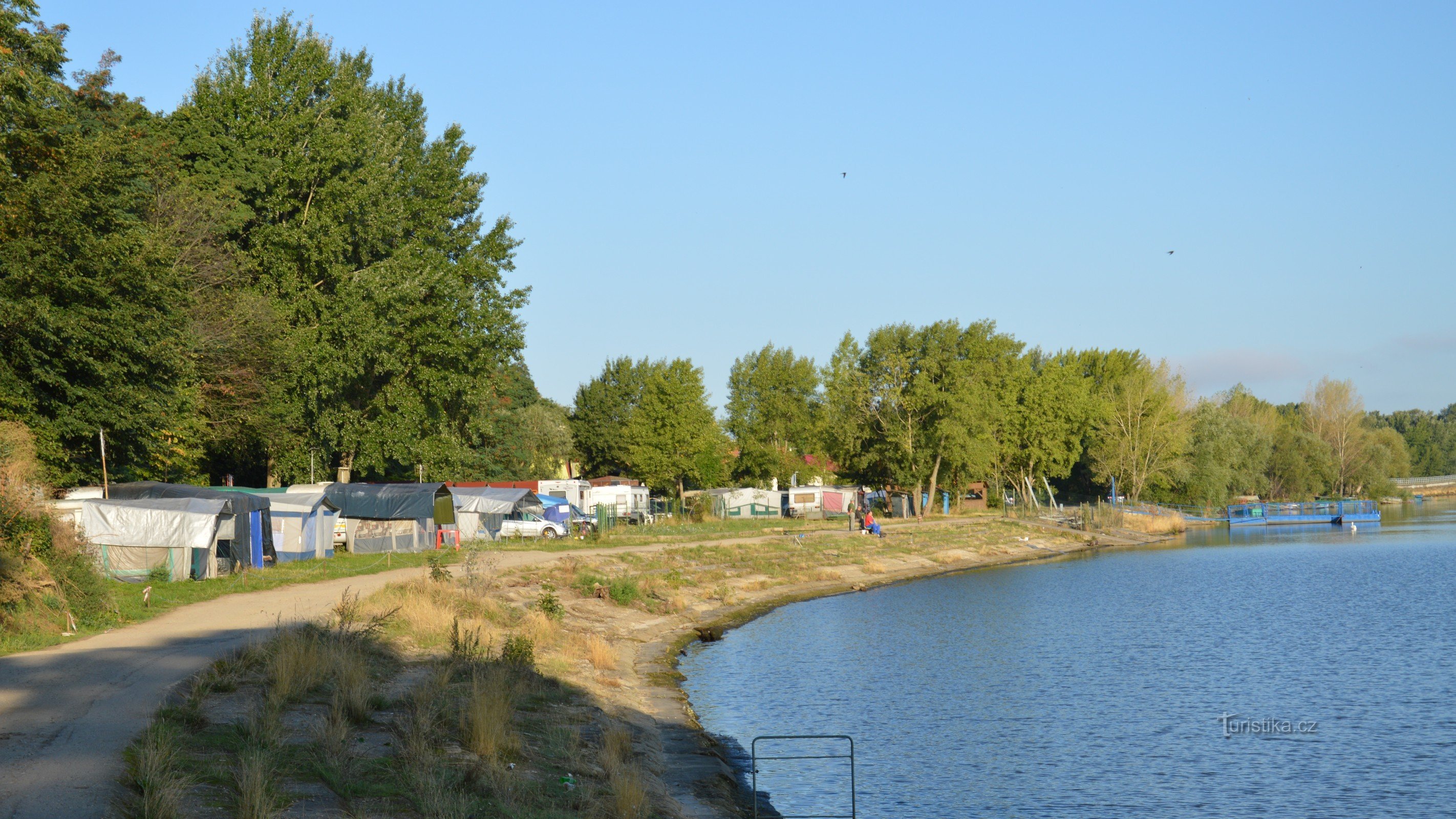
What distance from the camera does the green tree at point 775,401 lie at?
120 meters

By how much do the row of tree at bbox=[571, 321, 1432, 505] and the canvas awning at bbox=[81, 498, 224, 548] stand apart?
2114 inches

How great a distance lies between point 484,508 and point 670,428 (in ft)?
124

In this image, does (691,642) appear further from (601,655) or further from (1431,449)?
(1431,449)

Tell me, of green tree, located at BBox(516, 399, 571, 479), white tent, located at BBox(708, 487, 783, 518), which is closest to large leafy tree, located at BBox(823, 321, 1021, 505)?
white tent, located at BBox(708, 487, 783, 518)

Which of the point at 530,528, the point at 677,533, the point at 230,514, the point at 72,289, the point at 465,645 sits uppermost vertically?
the point at 72,289

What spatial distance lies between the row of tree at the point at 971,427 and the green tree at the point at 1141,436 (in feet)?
0.48

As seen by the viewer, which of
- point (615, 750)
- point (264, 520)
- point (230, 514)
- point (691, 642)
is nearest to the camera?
point (615, 750)

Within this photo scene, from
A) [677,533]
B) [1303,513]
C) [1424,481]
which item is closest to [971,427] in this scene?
[677,533]

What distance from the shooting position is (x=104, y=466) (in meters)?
28.7

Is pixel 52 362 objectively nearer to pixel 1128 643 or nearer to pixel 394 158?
pixel 394 158

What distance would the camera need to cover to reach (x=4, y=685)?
48.3ft

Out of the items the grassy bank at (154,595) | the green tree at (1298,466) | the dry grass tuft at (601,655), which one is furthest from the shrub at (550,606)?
the green tree at (1298,466)

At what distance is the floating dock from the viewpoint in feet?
324

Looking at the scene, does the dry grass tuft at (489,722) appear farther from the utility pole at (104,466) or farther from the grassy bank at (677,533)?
the grassy bank at (677,533)
